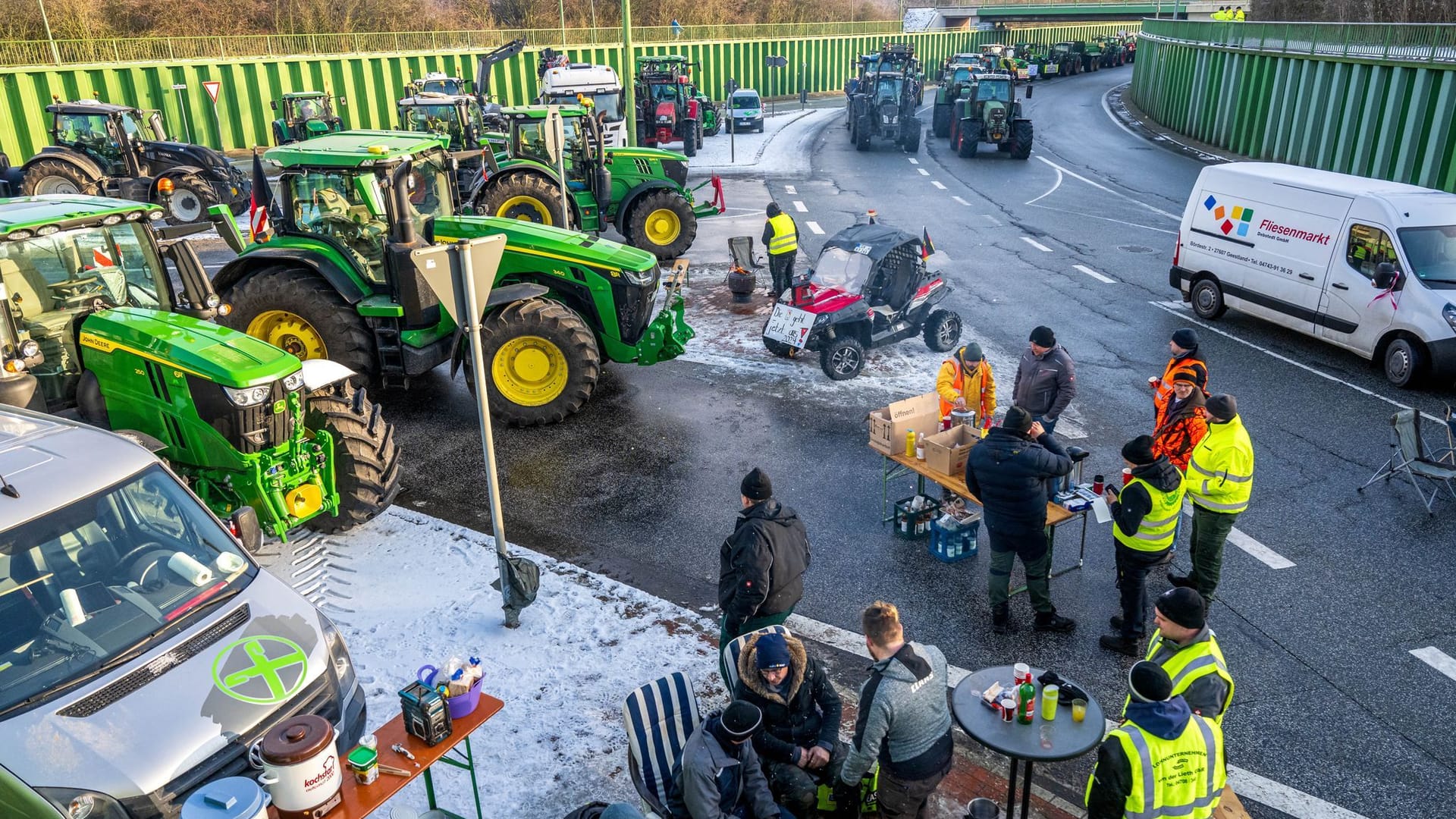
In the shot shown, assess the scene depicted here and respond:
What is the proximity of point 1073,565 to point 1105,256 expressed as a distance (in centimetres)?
1101

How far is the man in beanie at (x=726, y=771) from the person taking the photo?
409 centimetres

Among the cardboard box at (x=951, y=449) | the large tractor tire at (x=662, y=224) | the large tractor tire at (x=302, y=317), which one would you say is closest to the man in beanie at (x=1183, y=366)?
the cardboard box at (x=951, y=449)

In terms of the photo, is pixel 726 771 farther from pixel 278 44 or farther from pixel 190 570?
pixel 278 44

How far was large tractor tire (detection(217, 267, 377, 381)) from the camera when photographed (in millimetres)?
9609

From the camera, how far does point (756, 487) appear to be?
18.3 feet

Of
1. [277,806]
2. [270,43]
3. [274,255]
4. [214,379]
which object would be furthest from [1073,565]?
[270,43]

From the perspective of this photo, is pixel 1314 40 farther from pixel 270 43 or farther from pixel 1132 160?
pixel 270 43

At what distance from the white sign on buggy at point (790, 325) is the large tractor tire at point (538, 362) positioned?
2.36 meters

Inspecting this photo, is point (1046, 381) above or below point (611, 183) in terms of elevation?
below

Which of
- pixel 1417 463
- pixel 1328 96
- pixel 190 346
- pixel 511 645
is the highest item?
pixel 1328 96

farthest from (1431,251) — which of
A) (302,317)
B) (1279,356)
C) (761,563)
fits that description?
(302,317)

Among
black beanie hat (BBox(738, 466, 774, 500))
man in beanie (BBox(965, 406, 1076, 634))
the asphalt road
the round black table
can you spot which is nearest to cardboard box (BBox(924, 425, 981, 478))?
the asphalt road

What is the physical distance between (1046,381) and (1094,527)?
50.3 inches

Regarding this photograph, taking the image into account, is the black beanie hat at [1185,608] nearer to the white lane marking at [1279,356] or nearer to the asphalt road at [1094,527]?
the asphalt road at [1094,527]
